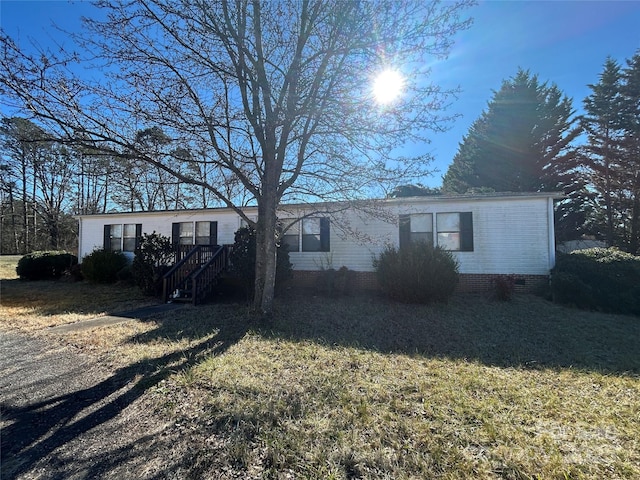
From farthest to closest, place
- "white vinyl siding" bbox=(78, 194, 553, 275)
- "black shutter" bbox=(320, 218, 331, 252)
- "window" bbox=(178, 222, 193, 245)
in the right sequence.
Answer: "window" bbox=(178, 222, 193, 245) → "black shutter" bbox=(320, 218, 331, 252) → "white vinyl siding" bbox=(78, 194, 553, 275)

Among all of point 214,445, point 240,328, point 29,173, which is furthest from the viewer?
point 29,173

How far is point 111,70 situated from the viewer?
5781mm

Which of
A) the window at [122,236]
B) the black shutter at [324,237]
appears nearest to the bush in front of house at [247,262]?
the black shutter at [324,237]

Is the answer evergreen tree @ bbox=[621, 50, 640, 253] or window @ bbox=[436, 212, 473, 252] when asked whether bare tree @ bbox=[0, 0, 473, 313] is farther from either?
evergreen tree @ bbox=[621, 50, 640, 253]

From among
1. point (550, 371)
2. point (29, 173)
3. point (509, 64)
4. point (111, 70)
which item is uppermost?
point (29, 173)

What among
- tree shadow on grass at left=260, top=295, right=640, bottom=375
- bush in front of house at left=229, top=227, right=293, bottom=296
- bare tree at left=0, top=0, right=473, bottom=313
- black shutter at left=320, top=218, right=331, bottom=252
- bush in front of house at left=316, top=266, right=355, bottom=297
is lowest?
tree shadow on grass at left=260, top=295, right=640, bottom=375

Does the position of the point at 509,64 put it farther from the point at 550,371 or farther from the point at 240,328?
the point at 240,328

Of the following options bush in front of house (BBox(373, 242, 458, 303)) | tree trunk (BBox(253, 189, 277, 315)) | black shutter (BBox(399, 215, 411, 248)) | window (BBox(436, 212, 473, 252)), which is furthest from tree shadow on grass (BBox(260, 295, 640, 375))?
black shutter (BBox(399, 215, 411, 248))

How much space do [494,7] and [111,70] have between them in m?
7.12

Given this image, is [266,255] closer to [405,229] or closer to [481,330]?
[481,330]

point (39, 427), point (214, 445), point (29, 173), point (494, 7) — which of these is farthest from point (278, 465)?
point (29, 173)

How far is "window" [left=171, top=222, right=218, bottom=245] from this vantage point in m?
12.9

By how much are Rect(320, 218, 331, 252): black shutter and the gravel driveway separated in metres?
7.86

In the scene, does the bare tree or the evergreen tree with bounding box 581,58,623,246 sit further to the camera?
the evergreen tree with bounding box 581,58,623,246
